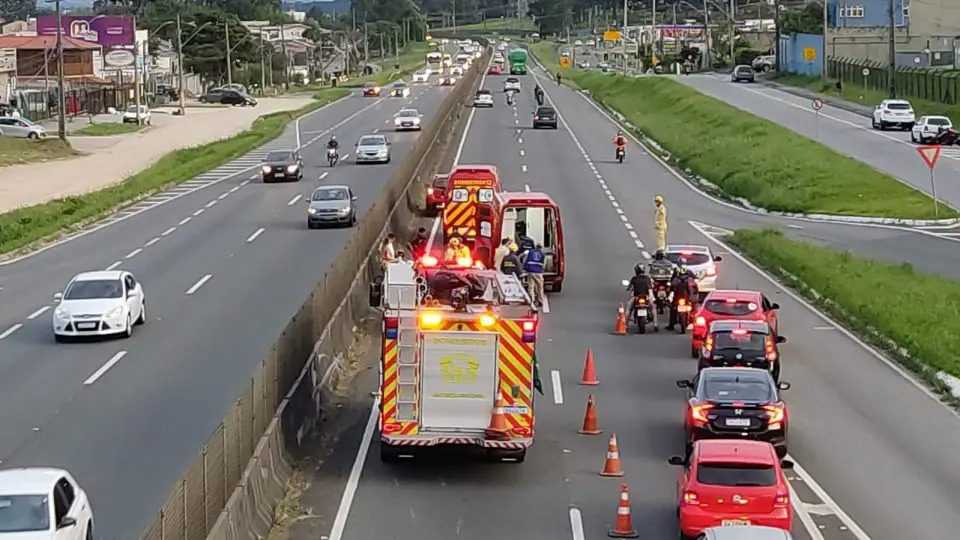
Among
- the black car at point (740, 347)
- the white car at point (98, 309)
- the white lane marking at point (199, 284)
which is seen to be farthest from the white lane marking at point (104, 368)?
the black car at point (740, 347)

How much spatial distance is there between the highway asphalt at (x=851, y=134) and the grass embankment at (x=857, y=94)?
2899mm

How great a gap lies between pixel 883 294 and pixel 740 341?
11.0 meters

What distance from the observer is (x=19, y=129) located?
95625mm

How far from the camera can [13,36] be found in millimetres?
144625

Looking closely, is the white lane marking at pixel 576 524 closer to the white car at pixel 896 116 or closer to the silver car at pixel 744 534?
the silver car at pixel 744 534

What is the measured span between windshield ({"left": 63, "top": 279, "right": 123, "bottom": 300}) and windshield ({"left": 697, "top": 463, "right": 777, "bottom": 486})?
60.0 ft

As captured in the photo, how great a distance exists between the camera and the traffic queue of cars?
17281 mm

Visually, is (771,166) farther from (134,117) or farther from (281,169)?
(134,117)

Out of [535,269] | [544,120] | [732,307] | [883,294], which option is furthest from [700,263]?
[544,120]

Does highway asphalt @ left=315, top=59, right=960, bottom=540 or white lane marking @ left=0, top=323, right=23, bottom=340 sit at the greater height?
white lane marking @ left=0, top=323, right=23, bottom=340

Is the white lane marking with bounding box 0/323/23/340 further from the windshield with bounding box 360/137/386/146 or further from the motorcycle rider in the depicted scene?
the windshield with bounding box 360/137/386/146

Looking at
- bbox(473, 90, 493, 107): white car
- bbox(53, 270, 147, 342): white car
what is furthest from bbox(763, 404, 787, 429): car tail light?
bbox(473, 90, 493, 107): white car

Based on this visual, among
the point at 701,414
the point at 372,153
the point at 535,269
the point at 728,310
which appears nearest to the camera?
the point at 701,414

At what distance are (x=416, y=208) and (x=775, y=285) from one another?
17.3 m
